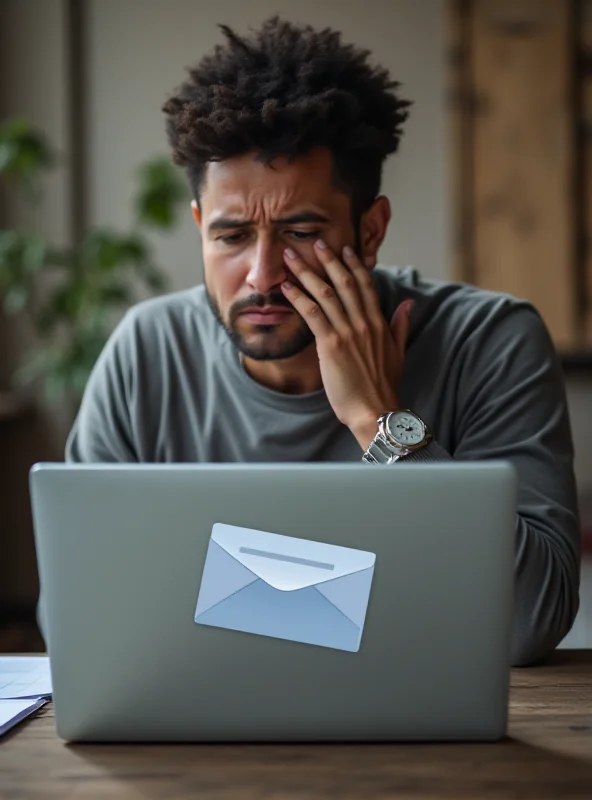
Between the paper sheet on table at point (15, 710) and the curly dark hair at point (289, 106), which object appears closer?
the paper sheet on table at point (15, 710)

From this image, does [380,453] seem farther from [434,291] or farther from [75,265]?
[75,265]

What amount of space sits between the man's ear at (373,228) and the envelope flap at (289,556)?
2.77 feet

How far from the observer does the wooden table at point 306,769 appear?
0.77 metres

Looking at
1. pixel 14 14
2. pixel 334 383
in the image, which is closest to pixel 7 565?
pixel 14 14

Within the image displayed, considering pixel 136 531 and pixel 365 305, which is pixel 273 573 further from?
pixel 365 305

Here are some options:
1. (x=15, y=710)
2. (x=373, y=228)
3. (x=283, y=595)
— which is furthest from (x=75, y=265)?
(x=283, y=595)

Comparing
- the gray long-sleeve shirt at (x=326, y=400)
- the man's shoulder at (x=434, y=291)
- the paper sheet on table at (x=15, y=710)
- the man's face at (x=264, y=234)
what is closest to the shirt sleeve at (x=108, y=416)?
the gray long-sleeve shirt at (x=326, y=400)

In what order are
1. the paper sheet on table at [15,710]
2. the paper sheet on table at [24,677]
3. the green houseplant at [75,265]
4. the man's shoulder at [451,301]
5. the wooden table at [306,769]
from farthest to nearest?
the green houseplant at [75,265] → the man's shoulder at [451,301] → the paper sheet on table at [24,677] → the paper sheet on table at [15,710] → the wooden table at [306,769]

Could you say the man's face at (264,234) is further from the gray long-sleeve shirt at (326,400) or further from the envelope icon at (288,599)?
the envelope icon at (288,599)

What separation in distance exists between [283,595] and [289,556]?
0.11 ft

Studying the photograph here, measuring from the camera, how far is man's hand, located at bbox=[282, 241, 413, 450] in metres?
1.46

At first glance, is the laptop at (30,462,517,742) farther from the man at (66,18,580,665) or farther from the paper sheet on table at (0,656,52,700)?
the man at (66,18,580,665)

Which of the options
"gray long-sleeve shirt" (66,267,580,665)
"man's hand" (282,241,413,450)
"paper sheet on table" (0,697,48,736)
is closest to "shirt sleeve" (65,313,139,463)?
"gray long-sleeve shirt" (66,267,580,665)

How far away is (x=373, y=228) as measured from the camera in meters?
1.63
